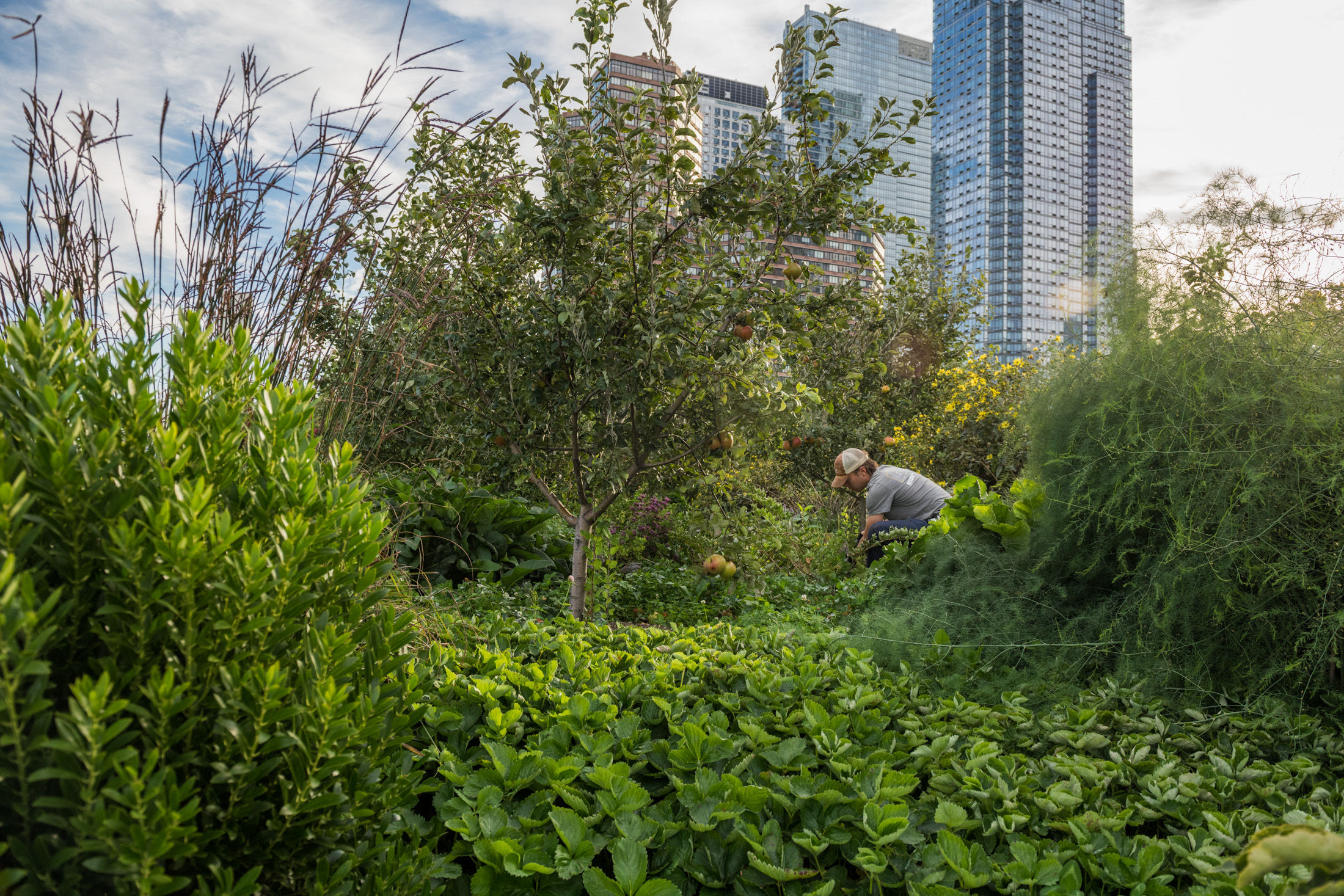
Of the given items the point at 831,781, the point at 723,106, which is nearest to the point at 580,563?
the point at 831,781

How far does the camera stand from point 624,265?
361 centimetres

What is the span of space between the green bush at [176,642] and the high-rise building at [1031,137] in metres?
78.3

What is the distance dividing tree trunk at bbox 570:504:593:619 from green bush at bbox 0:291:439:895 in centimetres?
272

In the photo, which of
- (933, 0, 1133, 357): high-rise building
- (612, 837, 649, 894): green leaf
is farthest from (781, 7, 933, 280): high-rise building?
(612, 837, 649, 894): green leaf

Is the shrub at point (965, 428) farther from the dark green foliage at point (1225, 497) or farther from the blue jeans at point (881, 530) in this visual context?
the dark green foliage at point (1225, 497)

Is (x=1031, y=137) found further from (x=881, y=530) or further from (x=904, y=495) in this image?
(x=881, y=530)

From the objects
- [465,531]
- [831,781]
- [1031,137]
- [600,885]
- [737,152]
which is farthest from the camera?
[1031,137]

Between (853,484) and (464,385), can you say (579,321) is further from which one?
(853,484)

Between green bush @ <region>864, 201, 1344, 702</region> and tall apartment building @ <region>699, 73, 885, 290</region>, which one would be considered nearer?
green bush @ <region>864, 201, 1344, 702</region>

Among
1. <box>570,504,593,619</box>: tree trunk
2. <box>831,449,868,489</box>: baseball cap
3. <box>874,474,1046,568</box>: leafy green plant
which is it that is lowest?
<box>570,504,593,619</box>: tree trunk

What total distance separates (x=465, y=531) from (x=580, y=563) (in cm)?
119

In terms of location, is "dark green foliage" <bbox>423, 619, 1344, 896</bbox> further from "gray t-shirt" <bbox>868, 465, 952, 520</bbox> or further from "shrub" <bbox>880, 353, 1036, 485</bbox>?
"shrub" <bbox>880, 353, 1036, 485</bbox>

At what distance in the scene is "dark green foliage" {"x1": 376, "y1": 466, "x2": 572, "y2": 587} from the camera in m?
4.42

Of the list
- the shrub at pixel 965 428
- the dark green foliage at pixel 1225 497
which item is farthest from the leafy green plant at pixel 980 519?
the shrub at pixel 965 428
